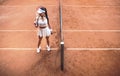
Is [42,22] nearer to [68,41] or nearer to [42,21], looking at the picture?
[42,21]


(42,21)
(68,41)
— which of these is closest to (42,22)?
(42,21)

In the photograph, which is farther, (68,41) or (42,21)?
(68,41)

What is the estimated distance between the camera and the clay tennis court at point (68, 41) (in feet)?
22.7

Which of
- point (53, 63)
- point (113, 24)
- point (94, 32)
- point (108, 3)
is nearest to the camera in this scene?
point (53, 63)

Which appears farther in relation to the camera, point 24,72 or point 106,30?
point 106,30

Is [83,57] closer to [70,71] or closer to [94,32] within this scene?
[70,71]

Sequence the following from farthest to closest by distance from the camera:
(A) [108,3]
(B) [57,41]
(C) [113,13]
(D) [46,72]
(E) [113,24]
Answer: (A) [108,3] < (C) [113,13] < (E) [113,24] < (B) [57,41] < (D) [46,72]

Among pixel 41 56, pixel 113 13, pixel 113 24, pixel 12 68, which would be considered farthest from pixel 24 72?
pixel 113 13

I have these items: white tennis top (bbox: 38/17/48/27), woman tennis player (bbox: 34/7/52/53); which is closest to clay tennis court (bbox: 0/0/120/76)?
woman tennis player (bbox: 34/7/52/53)

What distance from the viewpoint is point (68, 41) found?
28.2ft

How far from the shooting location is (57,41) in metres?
8.55

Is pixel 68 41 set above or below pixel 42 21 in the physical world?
below

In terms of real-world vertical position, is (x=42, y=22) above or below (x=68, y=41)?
above

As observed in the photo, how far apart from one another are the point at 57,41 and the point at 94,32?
6.15ft
